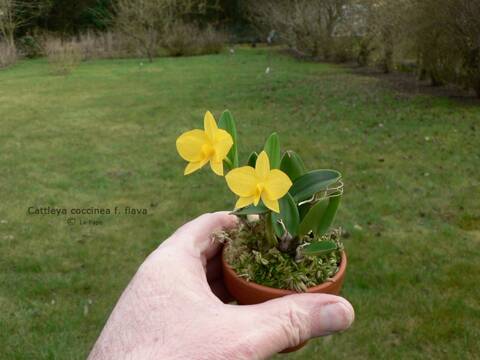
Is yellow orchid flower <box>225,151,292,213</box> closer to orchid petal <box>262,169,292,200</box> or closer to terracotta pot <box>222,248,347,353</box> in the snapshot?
orchid petal <box>262,169,292,200</box>

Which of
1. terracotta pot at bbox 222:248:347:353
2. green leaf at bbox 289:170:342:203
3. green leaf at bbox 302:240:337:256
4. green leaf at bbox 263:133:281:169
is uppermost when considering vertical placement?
green leaf at bbox 263:133:281:169

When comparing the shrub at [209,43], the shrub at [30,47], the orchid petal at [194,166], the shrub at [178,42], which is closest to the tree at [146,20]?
the shrub at [178,42]

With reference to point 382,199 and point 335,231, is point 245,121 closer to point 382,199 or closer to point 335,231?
point 382,199

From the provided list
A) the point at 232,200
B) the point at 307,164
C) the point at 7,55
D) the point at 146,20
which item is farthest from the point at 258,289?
the point at 146,20

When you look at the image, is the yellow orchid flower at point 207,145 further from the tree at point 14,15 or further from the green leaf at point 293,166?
the tree at point 14,15

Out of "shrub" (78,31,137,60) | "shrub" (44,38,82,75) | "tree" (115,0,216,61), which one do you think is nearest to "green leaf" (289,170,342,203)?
"shrub" (44,38,82,75)

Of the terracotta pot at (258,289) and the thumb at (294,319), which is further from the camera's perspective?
the terracotta pot at (258,289)
